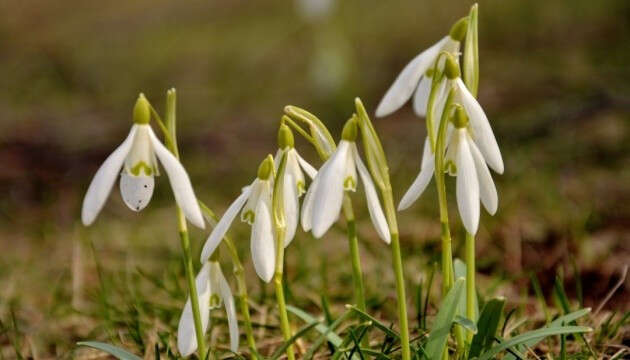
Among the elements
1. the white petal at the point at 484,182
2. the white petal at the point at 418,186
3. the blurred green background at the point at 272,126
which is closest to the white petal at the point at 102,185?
the white petal at the point at 418,186

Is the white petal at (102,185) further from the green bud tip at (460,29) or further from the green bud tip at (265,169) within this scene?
→ the green bud tip at (460,29)

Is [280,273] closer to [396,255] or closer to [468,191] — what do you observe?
[396,255]

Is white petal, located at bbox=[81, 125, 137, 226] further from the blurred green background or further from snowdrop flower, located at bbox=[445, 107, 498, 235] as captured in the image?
the blurred green background

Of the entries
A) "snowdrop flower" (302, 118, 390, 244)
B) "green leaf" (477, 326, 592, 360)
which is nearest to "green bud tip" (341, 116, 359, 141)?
"snowdrop flower" (302, 118, 390, 244)

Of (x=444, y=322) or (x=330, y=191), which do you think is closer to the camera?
(x=330, y=191)

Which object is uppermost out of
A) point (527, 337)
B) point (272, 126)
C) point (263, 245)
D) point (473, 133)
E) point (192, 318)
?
point (473, 133)

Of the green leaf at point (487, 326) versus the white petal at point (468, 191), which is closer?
the white petal at point (468, 191)

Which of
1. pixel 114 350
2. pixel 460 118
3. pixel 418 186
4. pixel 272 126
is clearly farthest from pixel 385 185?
pixel 272 126
